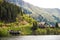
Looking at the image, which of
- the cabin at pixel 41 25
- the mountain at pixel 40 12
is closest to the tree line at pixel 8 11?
the mountain at pixel 40 12

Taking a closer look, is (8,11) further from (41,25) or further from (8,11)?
(41,25)

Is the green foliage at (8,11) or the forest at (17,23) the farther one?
the green foliage at (8,11)

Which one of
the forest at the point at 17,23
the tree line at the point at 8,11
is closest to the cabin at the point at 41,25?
the forest at the point at 17,23

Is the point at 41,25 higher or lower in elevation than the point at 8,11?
lower

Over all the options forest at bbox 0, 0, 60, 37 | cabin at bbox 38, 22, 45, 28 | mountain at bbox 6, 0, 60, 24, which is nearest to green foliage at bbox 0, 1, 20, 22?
forest at bbox 0, 0, 60, 37

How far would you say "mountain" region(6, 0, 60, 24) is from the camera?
851 cm

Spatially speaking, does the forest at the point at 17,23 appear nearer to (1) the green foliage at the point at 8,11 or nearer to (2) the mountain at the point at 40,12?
(1) the green foliage at the point at 8,11

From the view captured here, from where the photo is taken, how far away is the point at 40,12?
28.2ft

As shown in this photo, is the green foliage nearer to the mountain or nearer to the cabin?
the mountain

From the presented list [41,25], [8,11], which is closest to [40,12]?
[41,25]

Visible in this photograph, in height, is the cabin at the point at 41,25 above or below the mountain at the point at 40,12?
below

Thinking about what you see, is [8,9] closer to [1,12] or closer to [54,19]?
[1,12]

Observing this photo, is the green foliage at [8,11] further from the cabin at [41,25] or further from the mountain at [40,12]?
the cabin at [41,25]

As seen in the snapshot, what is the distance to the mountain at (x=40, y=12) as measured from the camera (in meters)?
8.51
